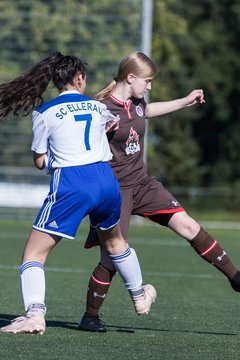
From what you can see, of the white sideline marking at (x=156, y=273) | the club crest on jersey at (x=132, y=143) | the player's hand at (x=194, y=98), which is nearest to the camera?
the club crest on jersey at (x=132, y=143)

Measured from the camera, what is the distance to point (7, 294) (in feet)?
28.7

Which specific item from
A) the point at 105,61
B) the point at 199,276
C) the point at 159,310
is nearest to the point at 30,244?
the point at 159,310

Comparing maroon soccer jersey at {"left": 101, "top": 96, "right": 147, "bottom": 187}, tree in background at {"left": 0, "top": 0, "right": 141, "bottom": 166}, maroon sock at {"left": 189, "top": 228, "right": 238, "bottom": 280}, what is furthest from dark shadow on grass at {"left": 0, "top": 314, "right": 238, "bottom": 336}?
tree in background at {"left": 0, "top": 0, "right": 141, "bottom": 166}

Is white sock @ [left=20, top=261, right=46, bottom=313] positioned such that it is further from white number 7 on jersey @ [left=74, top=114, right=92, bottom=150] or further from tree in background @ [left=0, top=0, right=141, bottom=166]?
tree in background @ [left=0, top=0, right=141, bottom=166]

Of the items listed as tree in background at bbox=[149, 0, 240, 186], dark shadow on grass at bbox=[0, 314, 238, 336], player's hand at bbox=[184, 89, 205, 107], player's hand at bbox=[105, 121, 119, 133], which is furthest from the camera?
tree in background at bbox=[149, 0, 240, 186]

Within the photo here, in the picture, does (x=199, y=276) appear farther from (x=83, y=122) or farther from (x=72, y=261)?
(x=83, y=122)

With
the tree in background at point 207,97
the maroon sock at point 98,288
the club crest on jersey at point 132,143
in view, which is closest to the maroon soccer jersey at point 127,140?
the club crest on jersey at point 132,143

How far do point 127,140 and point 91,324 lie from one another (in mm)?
1219

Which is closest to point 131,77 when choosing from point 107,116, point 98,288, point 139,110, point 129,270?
point 139,110

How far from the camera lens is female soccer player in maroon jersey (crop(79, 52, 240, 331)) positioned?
21.7 ft

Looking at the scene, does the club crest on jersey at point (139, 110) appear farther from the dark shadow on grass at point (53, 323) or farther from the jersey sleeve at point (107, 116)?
the dark shadow on grass at point (53, 323)

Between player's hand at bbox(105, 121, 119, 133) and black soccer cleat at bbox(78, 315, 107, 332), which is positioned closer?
player's hand at bbox(105, 121, 119, 133)

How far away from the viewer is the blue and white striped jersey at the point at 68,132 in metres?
5.93

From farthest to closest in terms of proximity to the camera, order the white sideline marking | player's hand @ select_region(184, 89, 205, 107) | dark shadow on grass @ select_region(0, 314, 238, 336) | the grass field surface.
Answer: the white sideline marking < player's hand @ select_region(184, 89, 205, 107) < dark shadow on grass @ select_region(0, 314, 238, 336) < the grass field surface
